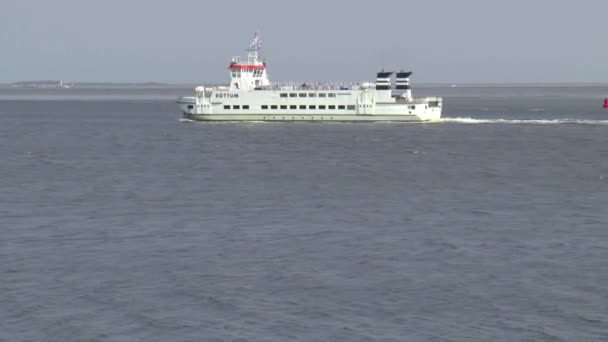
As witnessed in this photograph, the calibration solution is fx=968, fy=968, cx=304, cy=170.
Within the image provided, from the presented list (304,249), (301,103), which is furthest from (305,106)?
(304,249)

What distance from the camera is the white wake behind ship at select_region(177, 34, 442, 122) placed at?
115 meters

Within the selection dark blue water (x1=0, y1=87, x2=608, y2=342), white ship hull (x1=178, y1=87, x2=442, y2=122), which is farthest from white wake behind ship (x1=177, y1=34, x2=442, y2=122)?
dark blue water (x1=0, y1=87, x2=608, y2=342)

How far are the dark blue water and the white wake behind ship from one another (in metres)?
37.0

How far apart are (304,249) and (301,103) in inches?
3063

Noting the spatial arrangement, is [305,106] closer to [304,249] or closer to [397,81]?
[397,81]

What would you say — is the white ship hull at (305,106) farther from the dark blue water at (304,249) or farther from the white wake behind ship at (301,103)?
the dark blue water at (304,249)

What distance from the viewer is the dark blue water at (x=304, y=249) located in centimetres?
2902

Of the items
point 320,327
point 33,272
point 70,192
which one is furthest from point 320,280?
point 70,192

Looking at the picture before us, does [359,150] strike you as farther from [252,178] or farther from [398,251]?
[398,251]

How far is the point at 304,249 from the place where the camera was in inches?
1544

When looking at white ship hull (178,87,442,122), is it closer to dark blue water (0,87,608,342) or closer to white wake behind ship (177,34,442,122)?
white wake behind ship (177,34,442,122)

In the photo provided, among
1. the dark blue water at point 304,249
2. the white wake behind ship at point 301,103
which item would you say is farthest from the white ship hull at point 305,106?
the dark blue water at point 304,249

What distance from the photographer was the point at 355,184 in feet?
201

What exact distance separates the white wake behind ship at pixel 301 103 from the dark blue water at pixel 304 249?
37043mm
